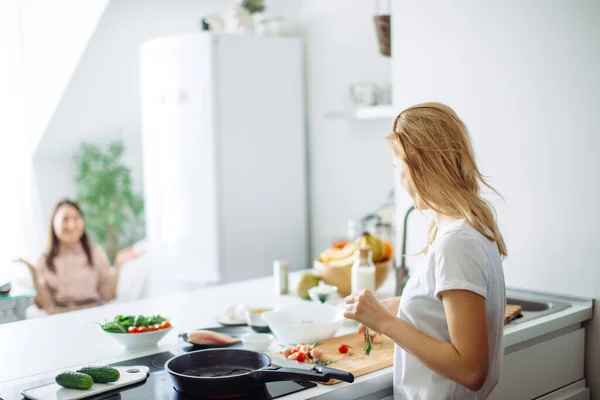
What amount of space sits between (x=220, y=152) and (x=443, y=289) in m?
2.57

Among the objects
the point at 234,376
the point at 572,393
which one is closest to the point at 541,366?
the point at 572,393

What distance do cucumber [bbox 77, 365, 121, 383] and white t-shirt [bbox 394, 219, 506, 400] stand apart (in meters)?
0.62

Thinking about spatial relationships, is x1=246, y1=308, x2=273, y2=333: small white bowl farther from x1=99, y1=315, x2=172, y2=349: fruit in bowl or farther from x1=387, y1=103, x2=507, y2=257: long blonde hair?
x1=387, y1=103, x2=507, y2=257: long blonde hair

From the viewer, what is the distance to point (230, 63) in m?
3.81

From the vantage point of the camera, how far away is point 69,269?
3990 millimetres

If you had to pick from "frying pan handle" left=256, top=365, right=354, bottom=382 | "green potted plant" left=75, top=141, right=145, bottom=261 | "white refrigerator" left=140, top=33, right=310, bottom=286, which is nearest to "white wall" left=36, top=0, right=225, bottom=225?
"green potted plant" left=75, top=141, right=145, bottom=261

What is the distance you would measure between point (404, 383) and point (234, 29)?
9.21 ft

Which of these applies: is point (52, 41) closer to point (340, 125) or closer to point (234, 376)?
point (340, 125)

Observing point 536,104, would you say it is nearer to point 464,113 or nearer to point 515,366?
point 464,113

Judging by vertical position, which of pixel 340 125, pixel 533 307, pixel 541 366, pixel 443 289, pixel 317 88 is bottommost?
pixel 541 366

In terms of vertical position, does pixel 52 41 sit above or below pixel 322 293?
above

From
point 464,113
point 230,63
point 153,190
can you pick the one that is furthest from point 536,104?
point 153,190

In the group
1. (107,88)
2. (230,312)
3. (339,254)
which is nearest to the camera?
(230,312)

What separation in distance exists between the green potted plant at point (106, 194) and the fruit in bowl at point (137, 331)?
11.6 feet
